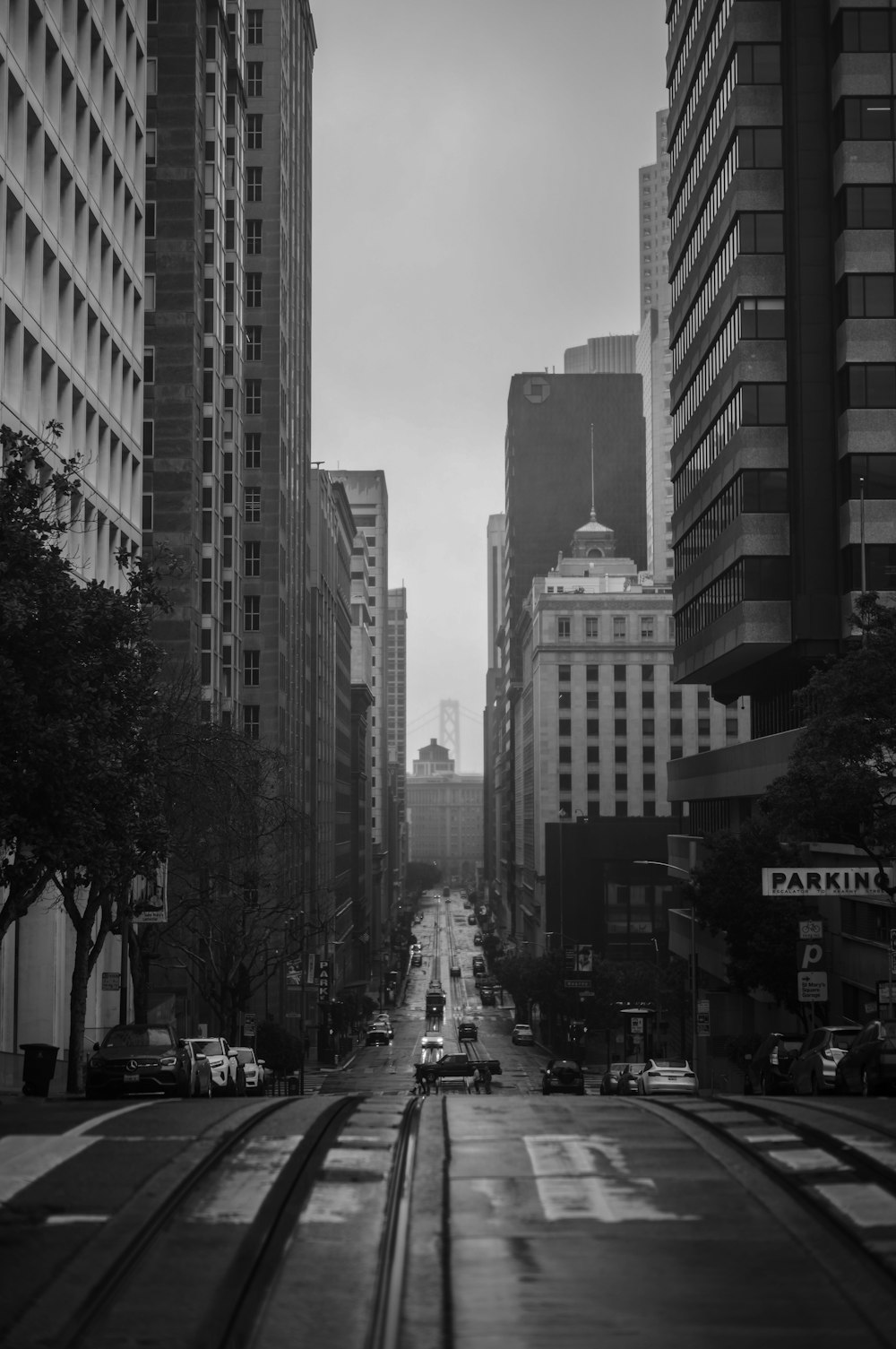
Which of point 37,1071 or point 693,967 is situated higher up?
point 693,967

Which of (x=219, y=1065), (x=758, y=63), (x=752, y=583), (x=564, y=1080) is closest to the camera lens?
(x=219, y=1065)

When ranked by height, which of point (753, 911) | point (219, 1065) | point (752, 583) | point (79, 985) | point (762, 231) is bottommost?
point (219, 1065)

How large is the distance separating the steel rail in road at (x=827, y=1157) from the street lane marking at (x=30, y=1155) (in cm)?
579

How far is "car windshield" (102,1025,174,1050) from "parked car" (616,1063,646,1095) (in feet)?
55.8

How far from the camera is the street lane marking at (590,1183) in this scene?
11172 millimetres

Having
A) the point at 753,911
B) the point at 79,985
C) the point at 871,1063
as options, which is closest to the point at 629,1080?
the point at 753,911

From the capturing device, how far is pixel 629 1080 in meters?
44.8

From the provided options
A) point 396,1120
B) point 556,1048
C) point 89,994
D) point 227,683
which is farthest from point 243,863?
point 556,1048

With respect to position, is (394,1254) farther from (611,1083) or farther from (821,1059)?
(611,1083)

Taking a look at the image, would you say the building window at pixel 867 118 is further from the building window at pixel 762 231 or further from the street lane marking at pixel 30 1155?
the street lane marking at pixel 30 1155

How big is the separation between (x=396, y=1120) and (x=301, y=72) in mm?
124596

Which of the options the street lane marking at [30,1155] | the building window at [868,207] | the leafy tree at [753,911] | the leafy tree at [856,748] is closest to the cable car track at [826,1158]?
the street lane marking at [30,1155]

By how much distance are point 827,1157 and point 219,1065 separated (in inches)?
916

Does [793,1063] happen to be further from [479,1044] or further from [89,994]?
[479,1044]
